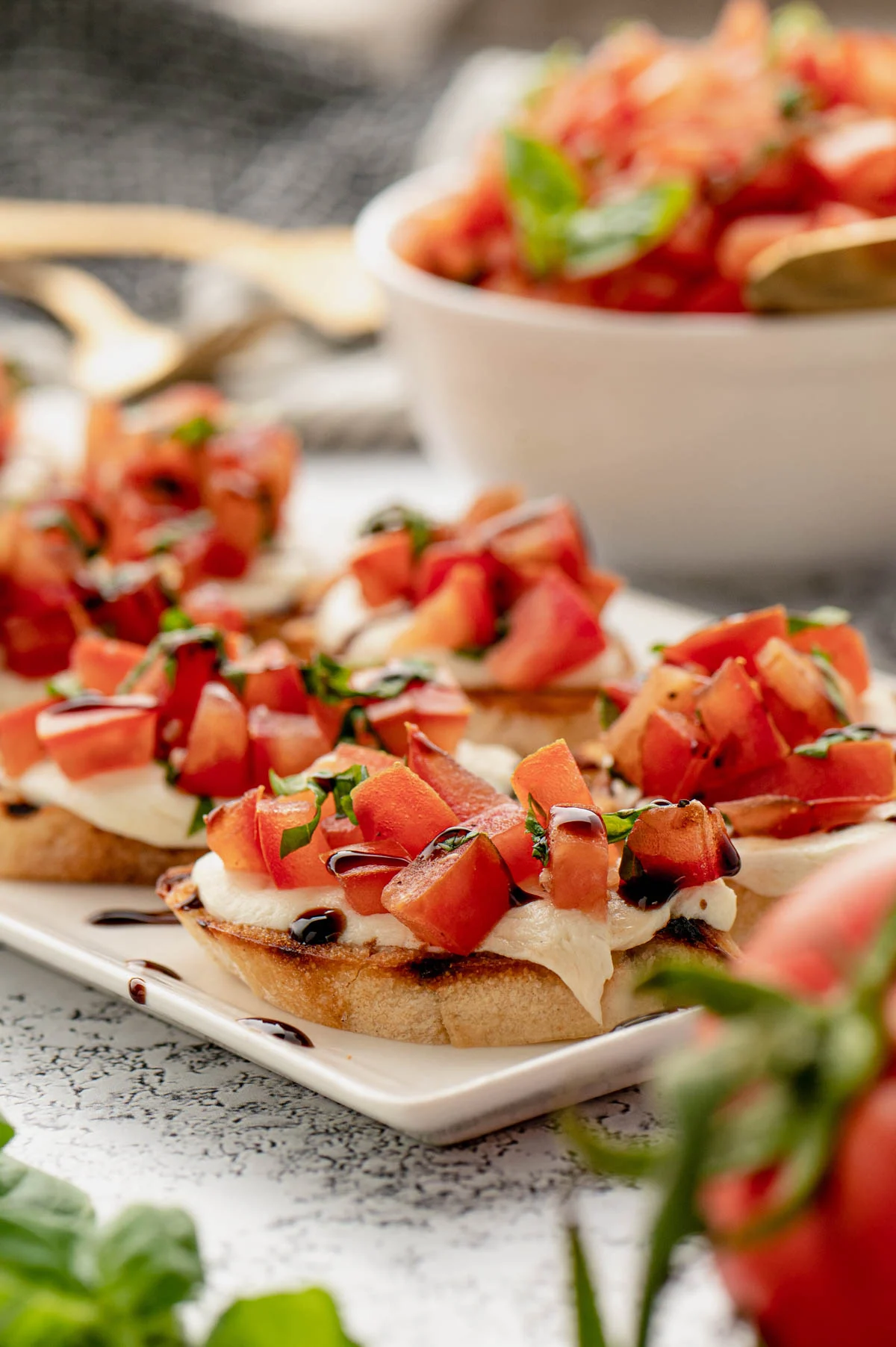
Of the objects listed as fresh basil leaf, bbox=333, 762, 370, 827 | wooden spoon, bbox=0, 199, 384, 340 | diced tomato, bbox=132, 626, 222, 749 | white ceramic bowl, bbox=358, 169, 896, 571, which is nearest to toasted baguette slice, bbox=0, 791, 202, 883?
diced tomato, bbox=132, 626, 222, 749

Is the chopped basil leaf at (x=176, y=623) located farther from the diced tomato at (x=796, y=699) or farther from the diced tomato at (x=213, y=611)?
the diced tomato at (x=796, y=699)

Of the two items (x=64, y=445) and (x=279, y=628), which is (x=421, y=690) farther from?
(x=64, y=445)

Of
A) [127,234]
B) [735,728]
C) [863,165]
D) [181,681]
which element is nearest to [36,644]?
[181,681]

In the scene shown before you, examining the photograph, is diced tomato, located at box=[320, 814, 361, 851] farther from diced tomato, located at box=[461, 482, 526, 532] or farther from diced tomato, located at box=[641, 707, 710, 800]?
diced tomato, located at box=[461, 482, 526, 532]

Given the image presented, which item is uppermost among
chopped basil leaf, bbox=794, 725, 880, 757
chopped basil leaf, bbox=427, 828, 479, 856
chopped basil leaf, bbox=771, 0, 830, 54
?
chopped basil leaf, bbox=771, 0, 830, 54

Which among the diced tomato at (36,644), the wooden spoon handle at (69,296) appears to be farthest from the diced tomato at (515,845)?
the wooden spoon handle at (69,296)

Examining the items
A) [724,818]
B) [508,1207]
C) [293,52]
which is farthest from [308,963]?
[293,52]

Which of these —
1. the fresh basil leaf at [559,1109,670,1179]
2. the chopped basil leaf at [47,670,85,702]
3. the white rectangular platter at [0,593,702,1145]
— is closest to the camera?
the fresh basil leaf at [559,1109,670,1179]
